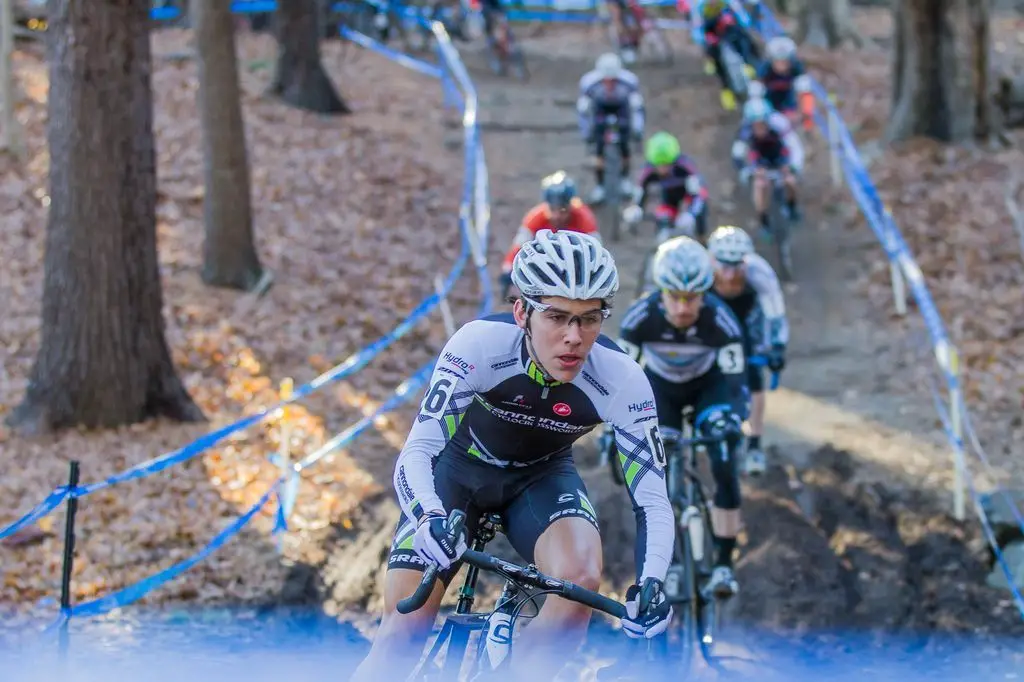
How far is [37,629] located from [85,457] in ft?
7.96

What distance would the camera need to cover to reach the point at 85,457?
412 inches

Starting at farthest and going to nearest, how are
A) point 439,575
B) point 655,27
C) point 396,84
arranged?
point 655,27, point 396,84, point 439,575

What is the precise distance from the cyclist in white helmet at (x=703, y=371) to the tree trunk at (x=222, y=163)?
7312 millimetres

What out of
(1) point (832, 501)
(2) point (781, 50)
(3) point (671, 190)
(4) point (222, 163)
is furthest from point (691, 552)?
(2) point (781, 50)

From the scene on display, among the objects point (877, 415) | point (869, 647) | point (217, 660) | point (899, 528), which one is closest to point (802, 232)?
point (877, 415)

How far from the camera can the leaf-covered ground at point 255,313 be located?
9477 millimetres

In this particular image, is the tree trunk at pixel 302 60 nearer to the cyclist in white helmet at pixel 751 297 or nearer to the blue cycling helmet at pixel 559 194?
the blue cycling helmet at pixel 559 194

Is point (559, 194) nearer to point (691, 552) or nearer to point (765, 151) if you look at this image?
point (691, 552)

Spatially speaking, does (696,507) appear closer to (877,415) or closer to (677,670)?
(677,670)

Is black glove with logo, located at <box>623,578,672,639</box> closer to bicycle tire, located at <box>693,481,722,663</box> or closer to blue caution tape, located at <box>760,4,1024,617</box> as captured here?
bicycle tire, located at <box>693,481,722,663</box>

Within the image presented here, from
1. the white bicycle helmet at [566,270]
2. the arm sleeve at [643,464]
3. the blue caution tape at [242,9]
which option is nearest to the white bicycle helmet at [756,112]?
the arm sleeve at [643,464]

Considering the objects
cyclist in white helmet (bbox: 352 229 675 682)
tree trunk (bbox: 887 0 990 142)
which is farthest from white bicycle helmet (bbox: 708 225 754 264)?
tree trunk (bbox: 887 0 990 142)

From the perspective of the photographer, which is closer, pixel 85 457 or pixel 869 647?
pixel 869 647

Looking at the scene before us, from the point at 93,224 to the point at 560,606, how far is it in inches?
280
